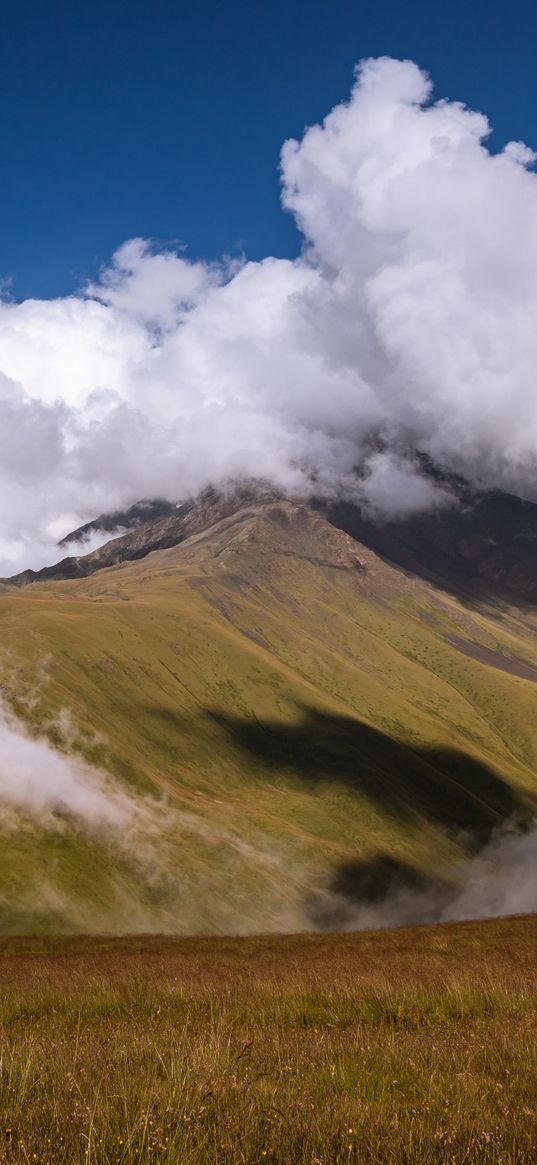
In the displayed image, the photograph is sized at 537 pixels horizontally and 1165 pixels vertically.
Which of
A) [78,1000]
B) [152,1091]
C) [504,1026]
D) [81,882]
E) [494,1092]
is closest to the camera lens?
[152,1091]

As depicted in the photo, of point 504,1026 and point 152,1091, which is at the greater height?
point 152,1091

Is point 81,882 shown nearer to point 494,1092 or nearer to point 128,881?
point 128,881

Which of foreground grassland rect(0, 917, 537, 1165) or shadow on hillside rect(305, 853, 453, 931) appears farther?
shadow on hillside rect(305, 853, 453, 931)

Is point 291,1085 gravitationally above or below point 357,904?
above

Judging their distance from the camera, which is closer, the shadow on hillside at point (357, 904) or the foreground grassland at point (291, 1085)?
the foreground grassland at point (291, 1085)

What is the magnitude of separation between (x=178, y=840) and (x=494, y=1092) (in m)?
164

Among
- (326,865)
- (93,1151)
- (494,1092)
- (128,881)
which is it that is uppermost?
(93,1151)

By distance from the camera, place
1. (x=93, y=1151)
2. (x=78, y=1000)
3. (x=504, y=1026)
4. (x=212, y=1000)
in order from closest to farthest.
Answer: (x=93, y=1151) < (x=504, y=1026) < (x=212, y=1000) < (x=78, y=1000)

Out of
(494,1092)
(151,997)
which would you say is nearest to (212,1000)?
(151,997)

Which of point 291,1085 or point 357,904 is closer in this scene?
point 291,1085

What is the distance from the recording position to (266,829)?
193875mm

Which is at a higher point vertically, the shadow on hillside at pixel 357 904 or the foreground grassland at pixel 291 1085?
the foreground grassland at pixel 291 1085

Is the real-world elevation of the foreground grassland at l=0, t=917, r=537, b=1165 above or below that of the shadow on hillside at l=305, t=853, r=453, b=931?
above

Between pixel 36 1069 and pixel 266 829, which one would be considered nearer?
pixel 36 1069
